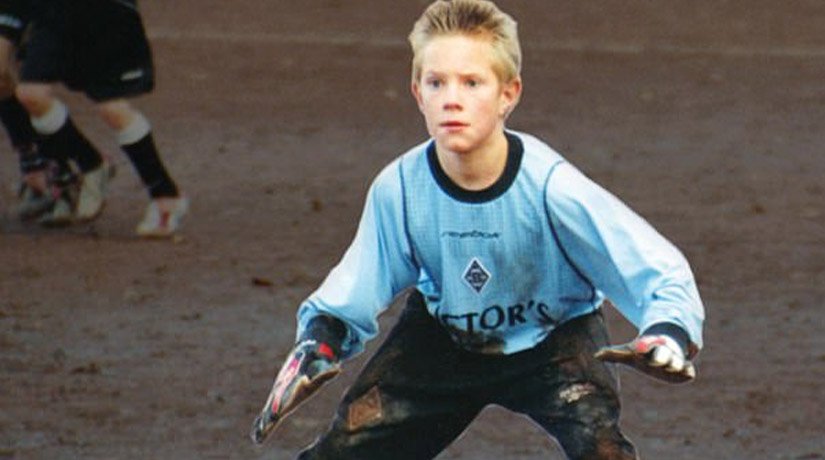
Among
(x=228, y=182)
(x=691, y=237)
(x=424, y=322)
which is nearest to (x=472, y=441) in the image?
(x=424, y=322)

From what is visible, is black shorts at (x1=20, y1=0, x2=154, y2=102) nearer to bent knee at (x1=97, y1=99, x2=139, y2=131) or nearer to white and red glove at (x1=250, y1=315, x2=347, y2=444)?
bent knee at (x1=97, y1=99, x2=139, y2=131)

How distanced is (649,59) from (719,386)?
7511 mm

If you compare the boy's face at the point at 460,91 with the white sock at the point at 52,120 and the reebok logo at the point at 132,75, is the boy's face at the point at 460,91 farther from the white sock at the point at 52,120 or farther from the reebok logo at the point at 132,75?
the white sock at the point at 52,120

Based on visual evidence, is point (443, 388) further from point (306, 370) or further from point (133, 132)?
point (133, 132)

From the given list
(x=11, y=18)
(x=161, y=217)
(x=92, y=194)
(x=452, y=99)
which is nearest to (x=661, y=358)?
(x=452, y=99)

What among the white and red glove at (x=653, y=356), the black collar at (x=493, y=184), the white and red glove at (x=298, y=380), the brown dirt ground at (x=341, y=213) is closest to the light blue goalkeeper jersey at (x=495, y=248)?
the black collar at (x=493, y=184)

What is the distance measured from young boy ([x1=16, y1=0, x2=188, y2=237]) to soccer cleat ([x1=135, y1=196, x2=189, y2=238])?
4cm

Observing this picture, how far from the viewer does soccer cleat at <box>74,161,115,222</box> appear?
1059 centimetres

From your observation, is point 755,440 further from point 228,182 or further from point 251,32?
point 251,32

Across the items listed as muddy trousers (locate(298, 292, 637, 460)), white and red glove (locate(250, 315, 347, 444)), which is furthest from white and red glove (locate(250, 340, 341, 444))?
muddy trousers (locate(298, 292, 637, 460))

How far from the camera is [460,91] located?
194 inches

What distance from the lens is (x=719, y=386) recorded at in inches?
309

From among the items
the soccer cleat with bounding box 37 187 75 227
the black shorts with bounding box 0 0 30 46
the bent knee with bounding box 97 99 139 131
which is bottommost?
the soccer cleat with bounding box 37 187 75 227

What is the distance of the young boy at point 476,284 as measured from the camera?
16.1 feet
